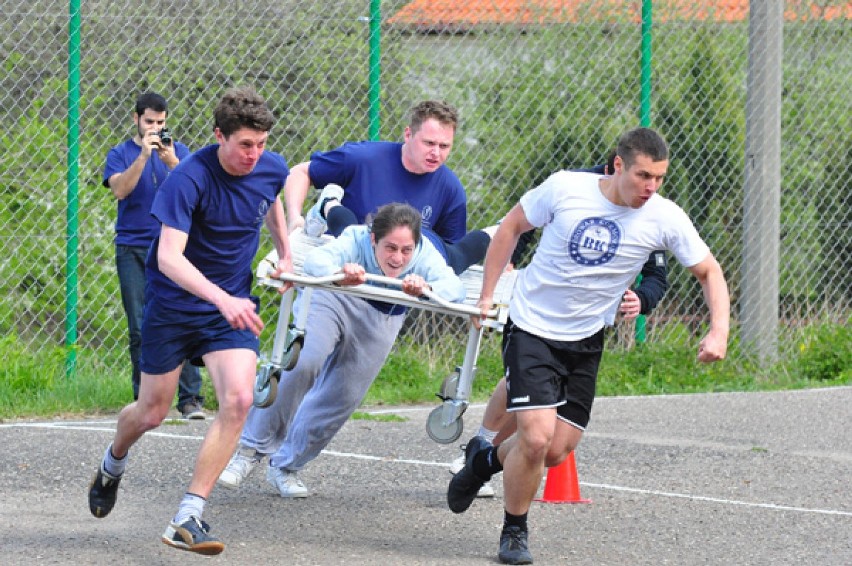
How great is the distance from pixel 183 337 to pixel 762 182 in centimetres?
669

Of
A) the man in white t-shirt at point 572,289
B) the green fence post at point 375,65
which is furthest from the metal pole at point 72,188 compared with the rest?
the man in white t-shirt at point 572,289

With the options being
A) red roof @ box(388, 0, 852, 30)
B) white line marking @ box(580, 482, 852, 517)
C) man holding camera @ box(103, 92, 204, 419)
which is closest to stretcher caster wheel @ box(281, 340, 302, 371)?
white line marking @ box(580, 482, 852, 517)

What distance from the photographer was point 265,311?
10.6m

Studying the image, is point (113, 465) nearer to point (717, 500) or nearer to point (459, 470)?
point (459, 470)

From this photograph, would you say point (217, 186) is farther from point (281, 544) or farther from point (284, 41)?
point (284, 41)

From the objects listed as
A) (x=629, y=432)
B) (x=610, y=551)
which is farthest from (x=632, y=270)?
(x=629, y=432)

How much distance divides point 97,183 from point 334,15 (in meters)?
2.09

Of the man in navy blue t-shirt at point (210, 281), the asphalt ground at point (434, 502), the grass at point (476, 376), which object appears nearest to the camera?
the man in navy blue t-shirt at point (210, 281)

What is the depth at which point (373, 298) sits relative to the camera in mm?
6375

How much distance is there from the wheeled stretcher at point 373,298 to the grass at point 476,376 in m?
2.61

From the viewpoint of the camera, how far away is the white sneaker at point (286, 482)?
23.0 ft

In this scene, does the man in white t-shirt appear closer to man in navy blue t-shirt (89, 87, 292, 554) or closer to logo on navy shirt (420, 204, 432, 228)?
logo on navy shirt (420, 204, 432, 228)

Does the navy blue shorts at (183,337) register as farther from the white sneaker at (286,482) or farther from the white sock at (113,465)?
the white sneaker at (286,482)

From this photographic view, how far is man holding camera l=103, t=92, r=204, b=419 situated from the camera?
9.12 m
